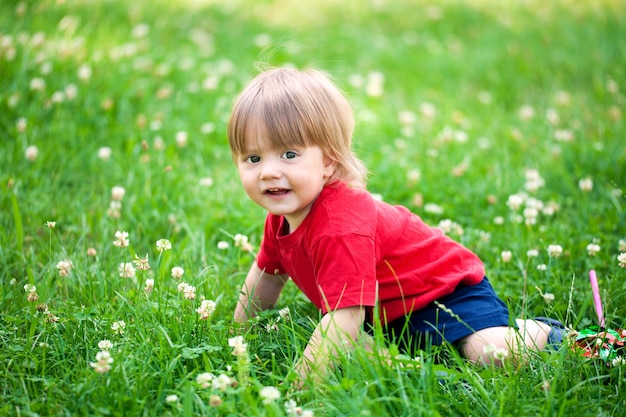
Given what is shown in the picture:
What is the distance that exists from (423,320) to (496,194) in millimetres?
1565

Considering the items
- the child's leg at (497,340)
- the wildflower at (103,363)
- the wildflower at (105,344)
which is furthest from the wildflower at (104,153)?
the child's leg at (497,340)

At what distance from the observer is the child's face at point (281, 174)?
2459 mm

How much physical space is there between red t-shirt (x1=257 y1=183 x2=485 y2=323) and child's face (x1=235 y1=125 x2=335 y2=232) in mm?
99

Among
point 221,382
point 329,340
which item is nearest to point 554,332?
point 329,340

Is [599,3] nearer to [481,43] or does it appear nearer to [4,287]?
[481,43]

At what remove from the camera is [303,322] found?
273cm

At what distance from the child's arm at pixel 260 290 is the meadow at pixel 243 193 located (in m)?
0.10

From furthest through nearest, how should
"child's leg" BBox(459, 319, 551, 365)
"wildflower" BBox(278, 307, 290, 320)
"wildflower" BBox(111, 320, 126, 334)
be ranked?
"wildflower" BBox(278, 307, 290, 320), "child's leg" BBox(459, 319, 551, 365), "wildflower" BBox(111, 320, 126, 334)

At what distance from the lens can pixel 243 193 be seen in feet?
13.0

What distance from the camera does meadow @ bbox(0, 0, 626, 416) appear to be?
2.20m

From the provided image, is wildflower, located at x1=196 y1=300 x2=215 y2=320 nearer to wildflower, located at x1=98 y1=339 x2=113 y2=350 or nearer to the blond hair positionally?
wildflower, located at x1=98 y1=339 x2=113 y2=350

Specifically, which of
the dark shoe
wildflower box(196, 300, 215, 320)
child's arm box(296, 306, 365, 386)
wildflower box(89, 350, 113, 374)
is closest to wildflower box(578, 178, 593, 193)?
the dark shoe

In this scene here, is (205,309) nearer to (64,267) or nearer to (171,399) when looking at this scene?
(171,399)

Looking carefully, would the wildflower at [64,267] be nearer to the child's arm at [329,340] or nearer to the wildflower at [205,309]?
the wildflower at [205,309]
